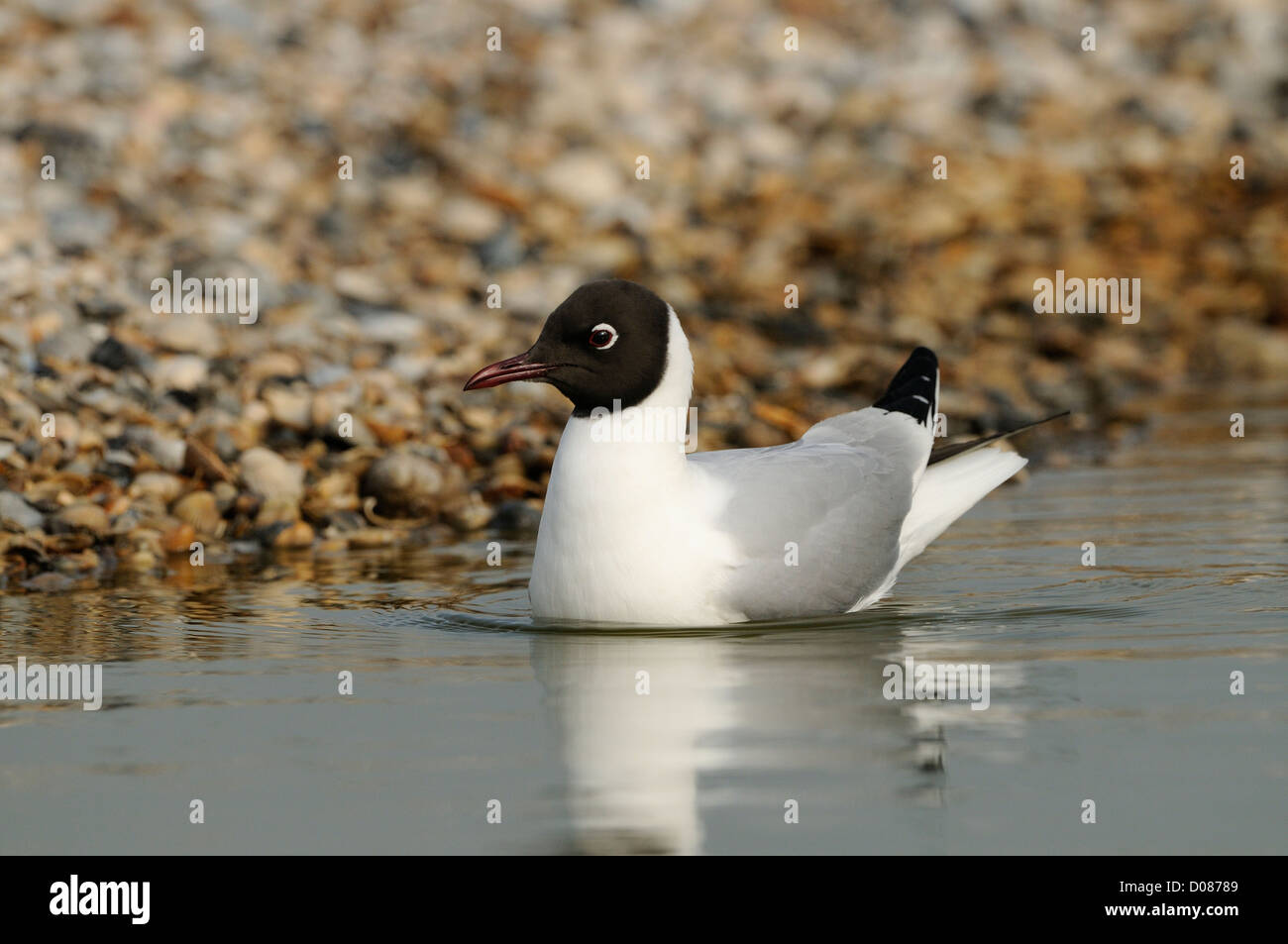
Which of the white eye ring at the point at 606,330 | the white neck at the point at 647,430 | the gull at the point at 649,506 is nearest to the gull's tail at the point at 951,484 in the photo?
the gull at the point at 649,506

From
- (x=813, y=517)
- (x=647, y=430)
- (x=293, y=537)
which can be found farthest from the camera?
(x=293, y=537)

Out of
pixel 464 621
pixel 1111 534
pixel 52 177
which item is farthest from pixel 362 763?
pixel 52 177

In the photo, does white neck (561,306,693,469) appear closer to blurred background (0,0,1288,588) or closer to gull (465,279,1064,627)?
gull (465,279,1064,627)

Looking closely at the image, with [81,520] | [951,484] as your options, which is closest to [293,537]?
[81,520]

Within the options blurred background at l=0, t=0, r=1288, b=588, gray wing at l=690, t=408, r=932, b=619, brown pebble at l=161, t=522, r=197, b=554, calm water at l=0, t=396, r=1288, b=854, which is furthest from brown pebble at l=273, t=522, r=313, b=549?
gray wing at l=690, t=408, r=932, b=619

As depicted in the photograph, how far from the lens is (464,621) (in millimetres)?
7742

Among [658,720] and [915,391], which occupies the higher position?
[915,391]

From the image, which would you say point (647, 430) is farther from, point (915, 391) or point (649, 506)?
point (915, 391)

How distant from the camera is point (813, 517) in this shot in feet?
25.5

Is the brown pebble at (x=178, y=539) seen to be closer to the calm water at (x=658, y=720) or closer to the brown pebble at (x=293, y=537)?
the brown pebble at (x=293, y=537)

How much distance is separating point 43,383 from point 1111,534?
5359mm

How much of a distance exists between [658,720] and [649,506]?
1.47 meters

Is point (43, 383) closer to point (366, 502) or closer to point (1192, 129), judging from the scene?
point (366, 502)

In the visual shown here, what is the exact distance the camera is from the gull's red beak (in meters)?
7.34
